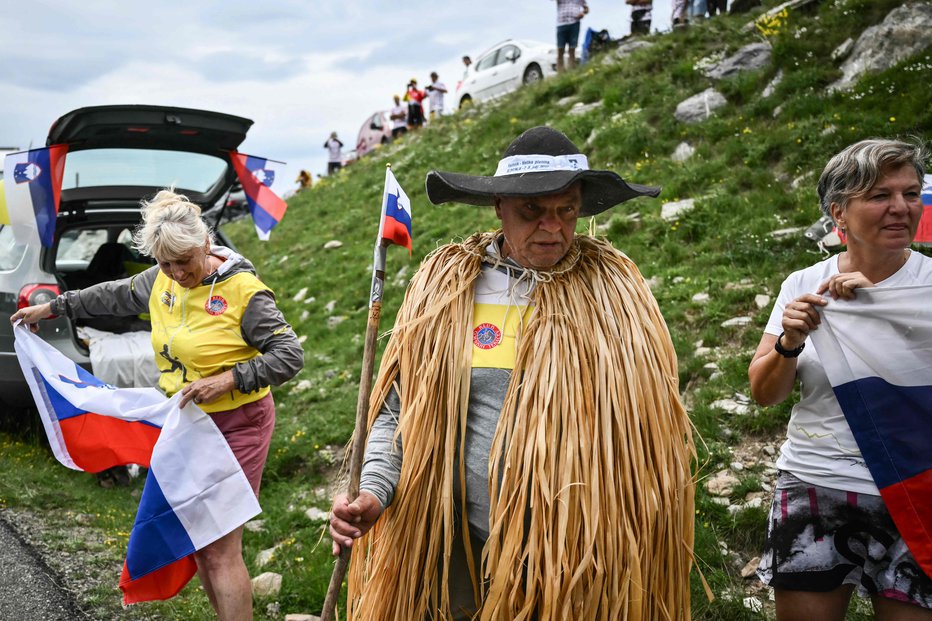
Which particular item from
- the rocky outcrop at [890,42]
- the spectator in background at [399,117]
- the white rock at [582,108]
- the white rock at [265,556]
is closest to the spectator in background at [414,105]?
the spectator in background at [399,117]

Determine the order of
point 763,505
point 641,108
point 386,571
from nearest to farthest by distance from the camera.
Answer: point 386,571
point 763,505
point 641,108

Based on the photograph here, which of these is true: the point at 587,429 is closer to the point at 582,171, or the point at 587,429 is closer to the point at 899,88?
the point at 582,171

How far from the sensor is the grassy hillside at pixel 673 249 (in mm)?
3941

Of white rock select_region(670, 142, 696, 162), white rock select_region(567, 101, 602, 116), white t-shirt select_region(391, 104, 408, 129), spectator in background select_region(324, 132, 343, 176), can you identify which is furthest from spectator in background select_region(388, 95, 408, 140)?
white rock select_region(670, 142, 696, 162)

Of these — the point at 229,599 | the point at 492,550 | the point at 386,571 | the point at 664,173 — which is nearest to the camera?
the point at 492,550

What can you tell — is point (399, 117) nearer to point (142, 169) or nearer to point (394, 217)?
point (142, 169)

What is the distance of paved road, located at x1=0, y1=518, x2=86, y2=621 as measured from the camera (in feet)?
11.5

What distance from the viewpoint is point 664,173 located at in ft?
23.1

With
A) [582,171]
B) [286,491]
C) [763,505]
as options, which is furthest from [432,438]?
[286,491]

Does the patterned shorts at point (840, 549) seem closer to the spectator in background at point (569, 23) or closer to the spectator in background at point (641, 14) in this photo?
the spectator in background at point (569, 23)

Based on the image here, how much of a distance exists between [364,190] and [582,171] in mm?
10182

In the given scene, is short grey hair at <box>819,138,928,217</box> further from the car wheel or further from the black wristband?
the car wheel

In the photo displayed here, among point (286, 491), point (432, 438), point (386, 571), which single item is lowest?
point (286, 491)

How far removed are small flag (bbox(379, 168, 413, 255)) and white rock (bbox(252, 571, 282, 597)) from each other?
2259mm
